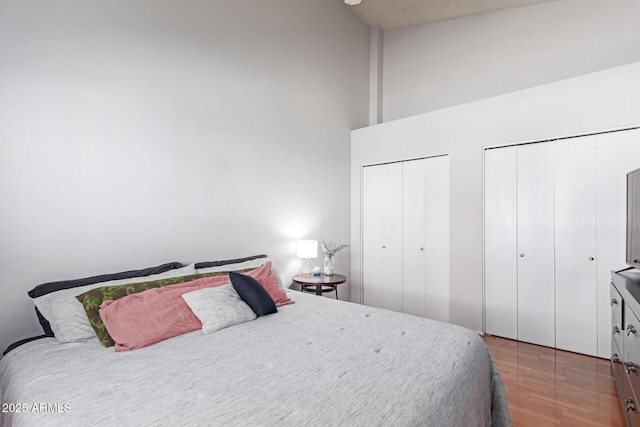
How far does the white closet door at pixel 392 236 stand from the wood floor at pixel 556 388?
1225 millimetres

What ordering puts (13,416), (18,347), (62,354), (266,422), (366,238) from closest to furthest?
(266,422) < (13,416) < (62,354) < (18,347) < (366,238)

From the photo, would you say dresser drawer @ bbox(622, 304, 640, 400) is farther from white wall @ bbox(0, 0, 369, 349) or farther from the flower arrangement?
white wall @ bbox(0, 0, 369, 349)

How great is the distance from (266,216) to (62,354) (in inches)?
76.6

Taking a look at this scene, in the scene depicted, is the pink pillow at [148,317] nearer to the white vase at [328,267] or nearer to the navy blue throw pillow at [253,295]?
the navy blue throw pillow at [253,295]

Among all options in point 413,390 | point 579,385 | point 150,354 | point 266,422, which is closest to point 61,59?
point 150,354

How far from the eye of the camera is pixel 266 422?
99cm

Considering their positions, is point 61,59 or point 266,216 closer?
point 61,59

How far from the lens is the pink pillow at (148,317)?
1.59 metres

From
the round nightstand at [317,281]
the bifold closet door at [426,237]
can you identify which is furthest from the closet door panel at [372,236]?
the round nightstand at [317,281]

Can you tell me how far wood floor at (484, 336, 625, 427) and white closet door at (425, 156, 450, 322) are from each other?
2.35 ft

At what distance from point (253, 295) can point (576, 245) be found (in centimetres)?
282

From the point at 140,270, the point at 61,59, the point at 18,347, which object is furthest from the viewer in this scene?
the point at 140,270

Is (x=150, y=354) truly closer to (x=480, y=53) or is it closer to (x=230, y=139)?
(x=230, y=139)

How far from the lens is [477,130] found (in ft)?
11.1
